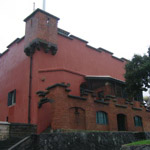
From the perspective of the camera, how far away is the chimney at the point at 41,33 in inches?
682

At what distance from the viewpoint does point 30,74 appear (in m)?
17.4

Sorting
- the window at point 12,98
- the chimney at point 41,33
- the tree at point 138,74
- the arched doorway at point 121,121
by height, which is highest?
the chimney at point 41,33

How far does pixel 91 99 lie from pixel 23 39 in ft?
28.5

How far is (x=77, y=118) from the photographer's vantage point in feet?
47.8

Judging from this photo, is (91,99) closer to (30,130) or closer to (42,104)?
(42,104)

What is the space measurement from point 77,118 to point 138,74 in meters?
6.39

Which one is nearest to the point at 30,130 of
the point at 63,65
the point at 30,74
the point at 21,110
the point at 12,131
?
the point at 12,131

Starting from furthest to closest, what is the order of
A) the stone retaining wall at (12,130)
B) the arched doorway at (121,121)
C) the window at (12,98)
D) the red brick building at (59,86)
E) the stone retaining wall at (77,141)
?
the window at (12,98)
the arched doorway at (121,121)
the red brick building at (59,86)
the stone retaining wall at (12,130)
the stone retaining wall at (77,141)

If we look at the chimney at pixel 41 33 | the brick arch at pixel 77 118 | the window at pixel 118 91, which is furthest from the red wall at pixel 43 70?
the window at pixel 118 91

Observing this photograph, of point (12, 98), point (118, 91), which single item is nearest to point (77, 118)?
point (118, 91)

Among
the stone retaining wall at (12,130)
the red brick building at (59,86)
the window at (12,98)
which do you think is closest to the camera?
the stone retaining wall at (12,130)

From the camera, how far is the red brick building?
577 inches

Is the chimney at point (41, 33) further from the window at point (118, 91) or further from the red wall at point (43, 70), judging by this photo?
the window at point (118, 91)

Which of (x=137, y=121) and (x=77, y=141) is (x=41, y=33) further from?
(x=137, y=121)
